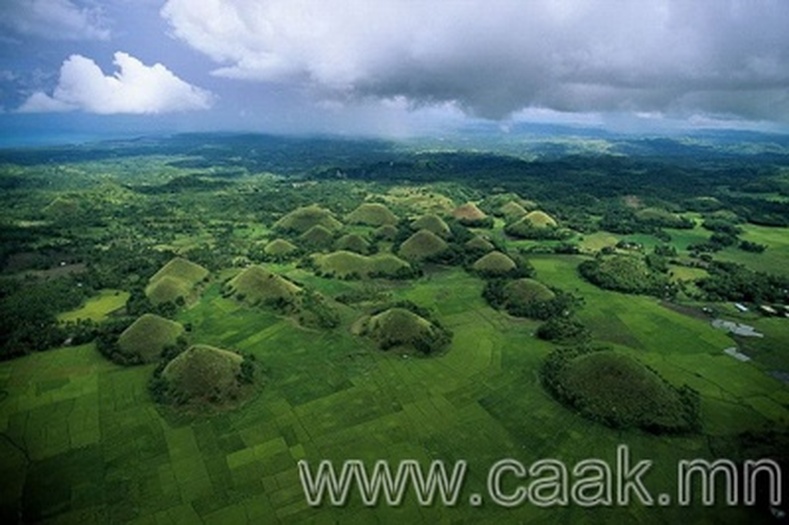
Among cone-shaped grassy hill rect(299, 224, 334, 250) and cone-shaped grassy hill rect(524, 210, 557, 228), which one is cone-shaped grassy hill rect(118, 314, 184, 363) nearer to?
cone-shaped grassy hill rect(299, 224, 334, 250)

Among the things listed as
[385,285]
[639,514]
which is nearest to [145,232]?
[385,285]

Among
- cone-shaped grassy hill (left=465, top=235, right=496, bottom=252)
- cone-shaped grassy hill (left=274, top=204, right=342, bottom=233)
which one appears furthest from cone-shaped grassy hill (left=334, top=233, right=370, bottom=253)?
cone-shaped grassy hill (left=465, top=235, right=496, bottom=252)

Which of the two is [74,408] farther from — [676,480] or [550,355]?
[676,480]

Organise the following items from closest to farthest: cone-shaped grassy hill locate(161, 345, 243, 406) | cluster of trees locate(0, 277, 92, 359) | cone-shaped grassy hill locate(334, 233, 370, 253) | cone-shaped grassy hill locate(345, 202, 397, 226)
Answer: cone-shaped grassy hill locate(161, 345, 243, 406)
cluster of trees locate(0, 277, 92, 359)
cone-shaped grassy hill locate(334, 233, 370, 253)
cone-shaped grassy hill locate(345, 202, 397, 226)

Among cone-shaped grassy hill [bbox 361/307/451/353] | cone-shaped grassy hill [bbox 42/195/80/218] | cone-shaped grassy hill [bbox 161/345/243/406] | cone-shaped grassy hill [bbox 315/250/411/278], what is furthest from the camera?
cone-shaped grassy hill [bbox 42/195/80/218]

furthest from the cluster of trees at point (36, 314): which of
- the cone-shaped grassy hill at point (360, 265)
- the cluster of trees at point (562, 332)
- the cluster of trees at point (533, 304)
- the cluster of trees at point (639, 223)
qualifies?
the cluster of trees at point (639, 223)

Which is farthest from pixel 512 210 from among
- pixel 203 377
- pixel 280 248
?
pixel 203 377

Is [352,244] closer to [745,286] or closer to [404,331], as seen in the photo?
[404,331]

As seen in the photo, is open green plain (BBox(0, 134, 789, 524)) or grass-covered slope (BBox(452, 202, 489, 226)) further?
grass-covered slope (BBox(452, 202, 489, 226))

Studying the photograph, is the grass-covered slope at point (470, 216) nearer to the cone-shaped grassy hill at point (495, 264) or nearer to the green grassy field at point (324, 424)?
the cone-shaped grassy hill at point (495, 264)
